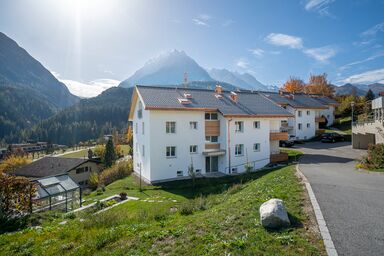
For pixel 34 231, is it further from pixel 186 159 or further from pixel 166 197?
pixel 186 159

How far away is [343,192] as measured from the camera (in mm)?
9828

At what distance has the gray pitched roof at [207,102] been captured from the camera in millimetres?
25469

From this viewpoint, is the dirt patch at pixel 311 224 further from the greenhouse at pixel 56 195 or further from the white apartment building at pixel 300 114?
the white apartment building at pixel 300 114

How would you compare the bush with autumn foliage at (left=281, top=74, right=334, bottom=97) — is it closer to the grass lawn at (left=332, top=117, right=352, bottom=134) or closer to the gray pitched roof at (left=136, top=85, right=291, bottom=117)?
the grass lawn at (left=332, top=117, right=352, bottom=134)

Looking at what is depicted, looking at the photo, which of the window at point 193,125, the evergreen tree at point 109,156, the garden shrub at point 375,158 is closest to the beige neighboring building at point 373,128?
the garden shrub at point 375,158

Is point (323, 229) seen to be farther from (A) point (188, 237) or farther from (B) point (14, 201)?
(B) point (14, 201)

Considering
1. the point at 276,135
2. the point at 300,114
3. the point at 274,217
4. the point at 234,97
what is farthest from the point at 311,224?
the point at 300,114

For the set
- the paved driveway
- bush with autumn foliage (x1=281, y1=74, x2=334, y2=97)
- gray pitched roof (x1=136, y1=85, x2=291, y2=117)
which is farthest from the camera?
bush with autumn foliage (x1=281, y1=74, x2=334, y2=97)

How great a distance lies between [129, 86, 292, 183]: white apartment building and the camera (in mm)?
24656

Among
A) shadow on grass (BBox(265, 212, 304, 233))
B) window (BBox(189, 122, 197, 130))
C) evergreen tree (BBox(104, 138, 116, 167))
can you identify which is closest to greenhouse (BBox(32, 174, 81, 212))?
window (BBox(189, 122, 197, 130))

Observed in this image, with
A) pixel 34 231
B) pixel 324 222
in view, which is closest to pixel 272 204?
pixel 324 222

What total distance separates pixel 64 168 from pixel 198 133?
117ft

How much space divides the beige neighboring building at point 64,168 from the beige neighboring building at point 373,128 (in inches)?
1936

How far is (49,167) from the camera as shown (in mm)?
49375
